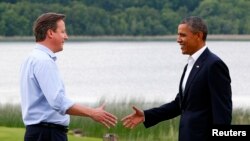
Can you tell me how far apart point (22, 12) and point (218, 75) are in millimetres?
97448

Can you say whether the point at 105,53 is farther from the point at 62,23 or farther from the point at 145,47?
the point at 62,23

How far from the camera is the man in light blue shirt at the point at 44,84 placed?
6.50 meters

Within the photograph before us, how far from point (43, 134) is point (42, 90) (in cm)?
37

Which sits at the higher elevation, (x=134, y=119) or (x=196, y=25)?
(x=196, y=25)

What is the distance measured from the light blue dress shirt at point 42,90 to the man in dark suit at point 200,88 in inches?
35.2

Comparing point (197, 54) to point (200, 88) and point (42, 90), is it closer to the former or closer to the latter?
point (200, 88)

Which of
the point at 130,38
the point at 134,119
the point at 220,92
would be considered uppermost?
the point at 220,92

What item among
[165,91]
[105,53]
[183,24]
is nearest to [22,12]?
[105,53]

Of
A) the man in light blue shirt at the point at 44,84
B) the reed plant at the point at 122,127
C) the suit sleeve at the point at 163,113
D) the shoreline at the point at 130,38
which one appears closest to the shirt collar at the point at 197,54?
the suit sleeve at the point at 163,113

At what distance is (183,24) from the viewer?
22.9 feet

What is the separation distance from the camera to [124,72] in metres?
67.8

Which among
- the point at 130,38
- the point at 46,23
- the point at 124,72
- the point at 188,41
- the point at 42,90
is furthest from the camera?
the point at 130,38

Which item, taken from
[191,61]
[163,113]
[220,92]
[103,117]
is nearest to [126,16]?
[163,113]

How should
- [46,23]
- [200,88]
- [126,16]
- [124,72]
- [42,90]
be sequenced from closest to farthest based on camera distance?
[42,90] < [46,23] < [200,88] < [124,72] < [126,16]
